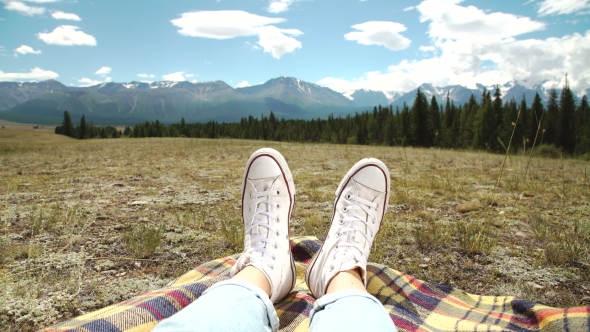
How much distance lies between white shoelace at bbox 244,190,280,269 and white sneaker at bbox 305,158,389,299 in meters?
0.27

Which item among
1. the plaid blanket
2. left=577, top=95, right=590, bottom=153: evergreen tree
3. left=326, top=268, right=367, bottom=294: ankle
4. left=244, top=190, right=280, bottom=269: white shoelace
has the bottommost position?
the plaid blanket

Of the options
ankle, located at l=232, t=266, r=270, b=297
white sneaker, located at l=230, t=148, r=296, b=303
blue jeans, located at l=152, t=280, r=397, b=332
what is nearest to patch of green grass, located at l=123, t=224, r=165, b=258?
white sneaker, located at l=230, t=148, r=296, b=303

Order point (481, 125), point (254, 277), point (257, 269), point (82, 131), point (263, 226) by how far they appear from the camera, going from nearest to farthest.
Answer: point (254, 277), point (257, 269), point (263, 226), point (481, 125), point (82, 131)

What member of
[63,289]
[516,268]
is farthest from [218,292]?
[516,268]

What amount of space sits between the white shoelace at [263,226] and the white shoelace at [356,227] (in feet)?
1.29

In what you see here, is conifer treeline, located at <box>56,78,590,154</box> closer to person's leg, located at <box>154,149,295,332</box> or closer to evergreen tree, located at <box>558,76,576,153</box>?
evergreen tree, located at <box>558,76,576,153</box>

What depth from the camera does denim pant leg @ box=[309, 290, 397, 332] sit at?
1.16 metres

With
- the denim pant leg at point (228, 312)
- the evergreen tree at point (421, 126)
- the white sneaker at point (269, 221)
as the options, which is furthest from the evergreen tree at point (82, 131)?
the denim pant leg at point (228, 312)

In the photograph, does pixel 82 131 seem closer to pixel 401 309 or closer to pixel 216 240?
pixel 216 240

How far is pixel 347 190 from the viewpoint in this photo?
2480 millimetres

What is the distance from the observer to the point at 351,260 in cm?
177

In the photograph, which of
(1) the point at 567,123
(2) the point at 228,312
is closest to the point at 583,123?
(1) the point at 567,123

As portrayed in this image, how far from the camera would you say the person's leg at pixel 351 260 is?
→ 122 cm

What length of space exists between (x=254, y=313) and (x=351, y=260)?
28.0 inches
